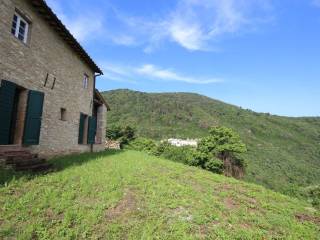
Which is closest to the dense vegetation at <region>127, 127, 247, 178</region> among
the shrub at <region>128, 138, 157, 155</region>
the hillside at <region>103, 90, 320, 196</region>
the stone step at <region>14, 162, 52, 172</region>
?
the shrub at <region>128, 138, 157, 155</region>

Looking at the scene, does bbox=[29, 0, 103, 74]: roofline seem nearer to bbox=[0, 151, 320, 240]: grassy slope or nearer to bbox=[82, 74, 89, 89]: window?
bbox=[82, 74, 89, 89]: window

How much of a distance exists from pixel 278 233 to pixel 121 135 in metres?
37.2

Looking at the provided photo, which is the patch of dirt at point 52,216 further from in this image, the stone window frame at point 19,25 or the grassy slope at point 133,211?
the stone window frame at point 19,25

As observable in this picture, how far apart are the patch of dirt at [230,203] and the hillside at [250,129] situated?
3620cm

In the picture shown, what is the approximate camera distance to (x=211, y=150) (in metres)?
30.8

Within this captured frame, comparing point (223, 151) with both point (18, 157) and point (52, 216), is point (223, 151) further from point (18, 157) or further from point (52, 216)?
point (52, 216)

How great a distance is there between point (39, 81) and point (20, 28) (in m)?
2.02

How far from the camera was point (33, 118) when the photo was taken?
31.1 feet

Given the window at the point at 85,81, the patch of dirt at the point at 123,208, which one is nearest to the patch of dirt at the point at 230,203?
the patch of dirt at the point at 123,208

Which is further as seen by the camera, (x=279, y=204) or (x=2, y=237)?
(x=279, y=204)

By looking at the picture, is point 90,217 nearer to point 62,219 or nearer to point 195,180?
point 62,219

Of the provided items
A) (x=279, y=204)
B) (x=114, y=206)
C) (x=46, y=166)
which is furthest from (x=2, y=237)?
(x=279, y=204)

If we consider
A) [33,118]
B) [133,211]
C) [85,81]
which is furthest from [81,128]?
[133,211]

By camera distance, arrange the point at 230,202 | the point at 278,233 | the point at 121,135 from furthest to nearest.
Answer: the point at 121,135 < the point at 230,202 < the point at 278,233
